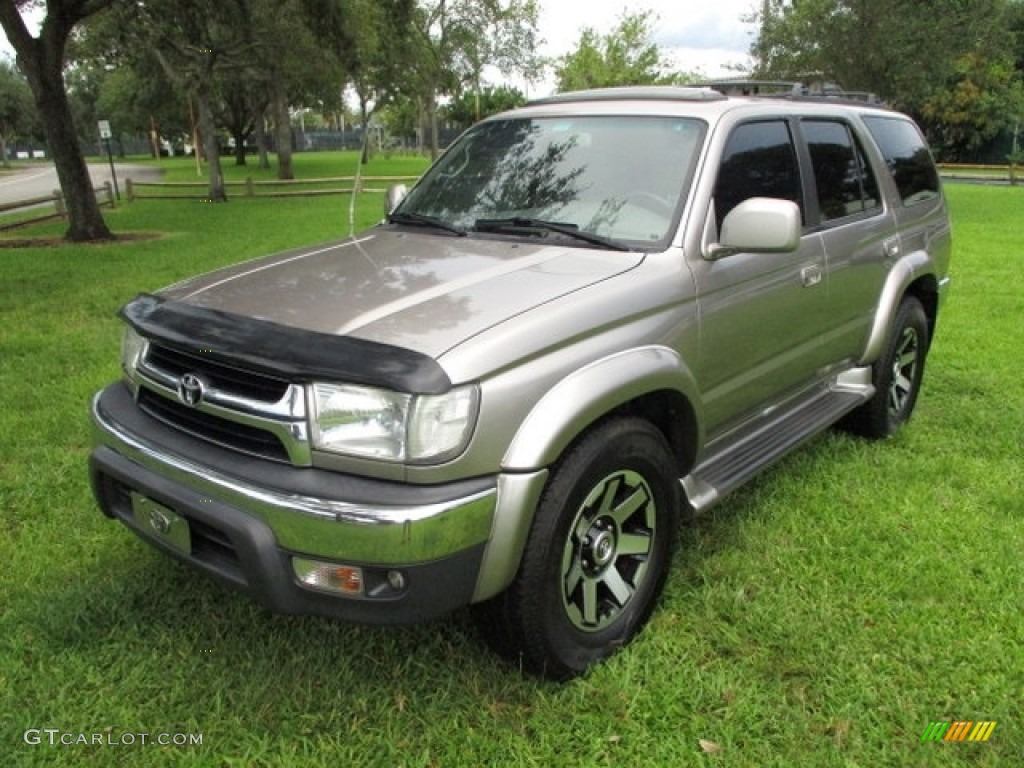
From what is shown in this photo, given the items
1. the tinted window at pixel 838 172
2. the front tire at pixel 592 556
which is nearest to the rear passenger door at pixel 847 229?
the tinted window at pixel 838 172

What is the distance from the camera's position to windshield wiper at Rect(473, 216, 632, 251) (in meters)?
2.97

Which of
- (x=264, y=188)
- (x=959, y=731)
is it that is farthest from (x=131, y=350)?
(x=264, y=188)

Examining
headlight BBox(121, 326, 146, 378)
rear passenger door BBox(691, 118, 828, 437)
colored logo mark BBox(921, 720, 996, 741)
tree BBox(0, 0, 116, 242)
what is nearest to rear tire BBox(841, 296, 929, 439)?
rear passenger door BBox(691, 118, 828, 437)

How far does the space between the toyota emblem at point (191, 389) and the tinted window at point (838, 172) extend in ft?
9.22

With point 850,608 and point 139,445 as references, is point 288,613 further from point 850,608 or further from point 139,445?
point 850,608

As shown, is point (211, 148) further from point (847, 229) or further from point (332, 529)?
point (332, 529)

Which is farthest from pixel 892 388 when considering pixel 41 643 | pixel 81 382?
pixel 81 382

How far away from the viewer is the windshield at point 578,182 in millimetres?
3069

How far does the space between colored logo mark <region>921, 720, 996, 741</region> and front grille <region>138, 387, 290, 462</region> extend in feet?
6.69

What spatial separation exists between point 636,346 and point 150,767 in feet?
6.15

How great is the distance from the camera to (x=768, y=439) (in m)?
3.54

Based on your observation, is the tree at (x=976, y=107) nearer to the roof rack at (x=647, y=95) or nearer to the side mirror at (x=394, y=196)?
the roof rack at (x=647, y=95)

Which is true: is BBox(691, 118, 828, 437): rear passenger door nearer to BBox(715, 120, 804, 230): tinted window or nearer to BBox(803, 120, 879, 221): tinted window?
BBox(715, 120, 804, 230): tinted window

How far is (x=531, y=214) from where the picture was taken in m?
3.23
